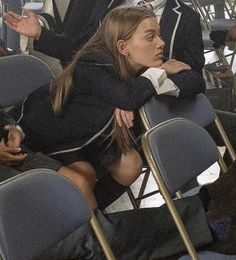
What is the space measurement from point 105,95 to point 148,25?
35cm

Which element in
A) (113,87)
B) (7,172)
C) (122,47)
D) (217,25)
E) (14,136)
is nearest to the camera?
(7,172)

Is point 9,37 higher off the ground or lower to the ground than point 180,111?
lower

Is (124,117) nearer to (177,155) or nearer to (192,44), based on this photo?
(177,155)

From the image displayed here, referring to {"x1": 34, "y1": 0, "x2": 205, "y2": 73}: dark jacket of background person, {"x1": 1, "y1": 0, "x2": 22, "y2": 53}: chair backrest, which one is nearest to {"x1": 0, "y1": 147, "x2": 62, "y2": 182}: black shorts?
{"x1": 34, "y1": 0, "x2": 205, "y2": 73}: dark jacket of background person

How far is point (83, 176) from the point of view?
179cm

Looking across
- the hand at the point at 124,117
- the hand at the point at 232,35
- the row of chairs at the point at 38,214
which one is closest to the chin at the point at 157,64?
the hand at the point at 124,117

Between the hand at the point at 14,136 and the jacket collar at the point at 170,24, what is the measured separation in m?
0.76

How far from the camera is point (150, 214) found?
4.86 feet

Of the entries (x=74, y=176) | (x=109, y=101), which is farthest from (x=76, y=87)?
(x=74, y=176)

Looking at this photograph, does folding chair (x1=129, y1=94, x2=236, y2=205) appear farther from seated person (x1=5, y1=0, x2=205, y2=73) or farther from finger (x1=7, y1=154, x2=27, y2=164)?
finger (x1=7, y1=154, x2=27, y2=164)

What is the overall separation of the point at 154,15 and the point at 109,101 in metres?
0.42

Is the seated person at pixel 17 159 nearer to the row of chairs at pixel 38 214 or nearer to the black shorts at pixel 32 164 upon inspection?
the black shorts at pixel 32 164

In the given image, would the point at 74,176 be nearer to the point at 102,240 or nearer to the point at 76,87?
the point at 76,87

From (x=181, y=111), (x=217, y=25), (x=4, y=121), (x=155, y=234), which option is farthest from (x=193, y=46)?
(x=217, y=25)
